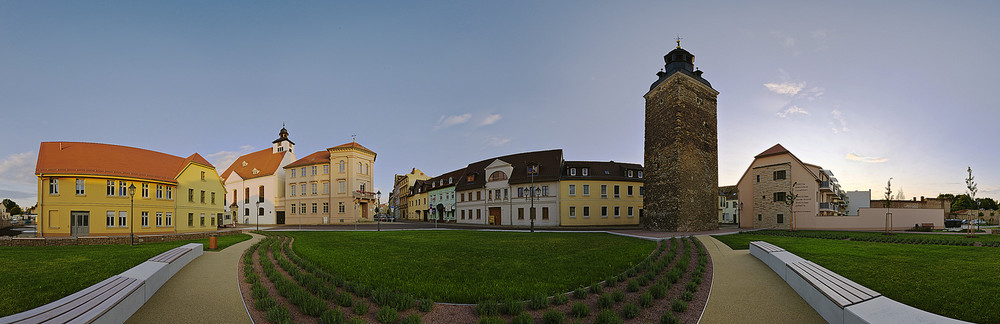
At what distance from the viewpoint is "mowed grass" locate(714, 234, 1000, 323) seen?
650 cm

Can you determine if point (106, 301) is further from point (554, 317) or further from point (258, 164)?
point (258, 164)

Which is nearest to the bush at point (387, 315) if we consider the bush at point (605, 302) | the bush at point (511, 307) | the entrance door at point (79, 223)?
the bush at point (511, 307)

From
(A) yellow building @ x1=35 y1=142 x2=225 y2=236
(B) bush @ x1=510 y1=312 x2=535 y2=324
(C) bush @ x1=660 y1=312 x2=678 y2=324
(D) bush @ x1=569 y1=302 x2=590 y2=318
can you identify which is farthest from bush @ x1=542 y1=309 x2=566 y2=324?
(A) yellow building @ x1=35 y1=142 x2=225 y2=236

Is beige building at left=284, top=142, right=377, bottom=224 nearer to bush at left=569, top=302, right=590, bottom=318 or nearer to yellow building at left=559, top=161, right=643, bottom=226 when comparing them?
yellow building at left=559, top=161, right=643, bottom=226

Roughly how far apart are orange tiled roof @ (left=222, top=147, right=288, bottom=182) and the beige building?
4.92 metres

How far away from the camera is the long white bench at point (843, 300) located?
16.2ft

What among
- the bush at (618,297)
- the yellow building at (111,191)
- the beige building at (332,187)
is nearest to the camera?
the bush at (618,297)

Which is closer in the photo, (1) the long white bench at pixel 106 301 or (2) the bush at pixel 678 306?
(1) the long white bench at pixel 106 301

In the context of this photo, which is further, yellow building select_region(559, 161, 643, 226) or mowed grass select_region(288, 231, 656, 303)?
yellow building select_region(559, 161, 643, 226)

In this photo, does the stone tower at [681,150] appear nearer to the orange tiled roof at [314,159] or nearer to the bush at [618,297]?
the bush at [618,297]

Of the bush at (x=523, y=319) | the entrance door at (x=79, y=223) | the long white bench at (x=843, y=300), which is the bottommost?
the entrance door at (x=79, y=223)

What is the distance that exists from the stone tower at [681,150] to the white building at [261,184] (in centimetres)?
4833

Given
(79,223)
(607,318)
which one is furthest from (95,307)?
(79,223)

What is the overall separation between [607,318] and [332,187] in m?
52.9
